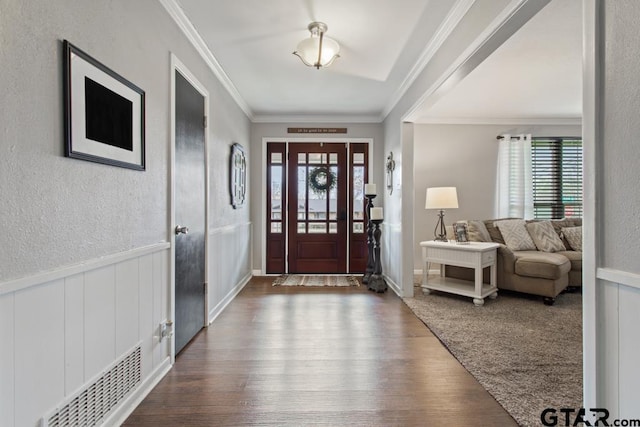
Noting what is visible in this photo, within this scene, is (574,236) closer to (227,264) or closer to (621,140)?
(621,140)

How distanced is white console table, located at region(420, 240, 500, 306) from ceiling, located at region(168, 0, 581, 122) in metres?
1.54

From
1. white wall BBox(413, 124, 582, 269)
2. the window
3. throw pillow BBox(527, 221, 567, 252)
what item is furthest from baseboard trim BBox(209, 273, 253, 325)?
the window

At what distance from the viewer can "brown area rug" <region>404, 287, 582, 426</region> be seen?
1.83m

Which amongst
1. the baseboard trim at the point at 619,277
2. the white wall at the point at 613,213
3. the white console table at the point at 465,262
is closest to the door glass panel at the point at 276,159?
the white console table at the point at 465,262

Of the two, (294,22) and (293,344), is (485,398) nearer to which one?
(293,344)

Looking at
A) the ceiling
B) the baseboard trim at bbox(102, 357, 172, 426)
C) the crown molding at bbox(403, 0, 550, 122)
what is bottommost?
the baseboard trim at bbox(102, 357, 172, 426)

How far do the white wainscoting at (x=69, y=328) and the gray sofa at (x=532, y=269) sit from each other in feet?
11.6

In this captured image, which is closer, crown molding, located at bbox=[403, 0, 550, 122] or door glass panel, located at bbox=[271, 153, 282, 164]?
crown molding, located at bbox=[403, 0, 550, 122]

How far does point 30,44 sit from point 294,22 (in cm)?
173

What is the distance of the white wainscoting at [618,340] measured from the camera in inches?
41.1

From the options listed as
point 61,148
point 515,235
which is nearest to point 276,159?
point 515,235

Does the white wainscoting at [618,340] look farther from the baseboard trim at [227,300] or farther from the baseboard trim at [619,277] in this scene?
the baseboard trim at [227,300]

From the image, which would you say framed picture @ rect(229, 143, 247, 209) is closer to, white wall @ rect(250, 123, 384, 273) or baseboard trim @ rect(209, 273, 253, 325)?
white wall @ rect(250, 123, 384, 273)

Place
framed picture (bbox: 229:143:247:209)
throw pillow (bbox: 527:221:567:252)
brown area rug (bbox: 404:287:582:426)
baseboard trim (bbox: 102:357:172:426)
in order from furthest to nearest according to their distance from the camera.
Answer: throw pillow (bbox: 527:221:567:252)
framed picture (bbox: 229:143:247:209)
brown area rug (bbox: 404:287:582:426)
baseboard trim (bbox: 102:357:172:426)
